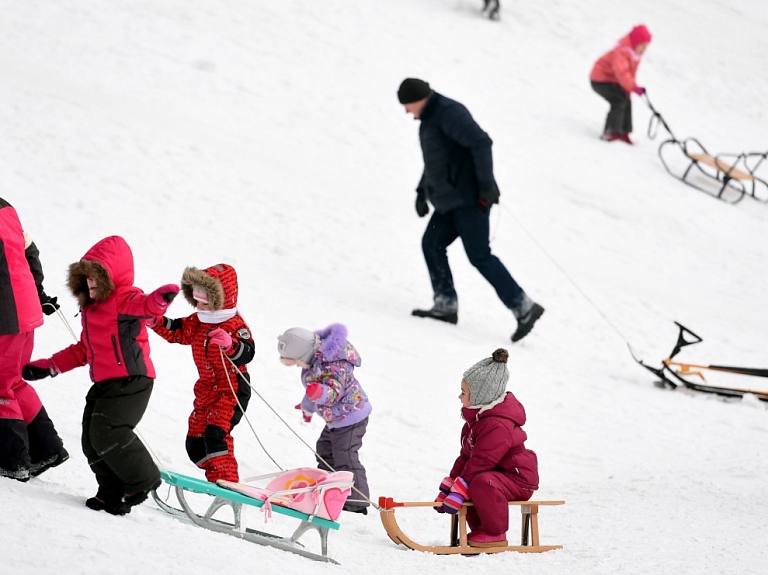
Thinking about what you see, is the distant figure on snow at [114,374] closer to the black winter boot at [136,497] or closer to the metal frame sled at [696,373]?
the black winter boot at [136,497]

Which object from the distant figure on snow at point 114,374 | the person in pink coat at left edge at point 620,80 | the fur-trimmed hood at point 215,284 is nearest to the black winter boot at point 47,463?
the distant figure on snow at point 114,374

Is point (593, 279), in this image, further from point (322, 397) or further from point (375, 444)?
point (322, 397)

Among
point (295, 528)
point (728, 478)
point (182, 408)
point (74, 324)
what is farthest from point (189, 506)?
point (728, 478)

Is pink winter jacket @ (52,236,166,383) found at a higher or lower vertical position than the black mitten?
higher

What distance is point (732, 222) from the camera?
12.2 m

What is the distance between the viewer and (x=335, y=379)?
5121 millimetres

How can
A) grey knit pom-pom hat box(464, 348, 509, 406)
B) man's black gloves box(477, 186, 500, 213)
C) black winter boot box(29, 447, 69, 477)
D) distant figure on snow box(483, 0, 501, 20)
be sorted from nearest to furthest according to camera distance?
black winter boot box(29, 447, 69, 477), grey knit pom-pom hat box(464, 348, 509, 406), man's black gloves box(477, 186, 500, 213), distant figure on snow box(483, 0, 501, 20)

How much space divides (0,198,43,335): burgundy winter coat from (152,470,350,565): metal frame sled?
2.93 feet

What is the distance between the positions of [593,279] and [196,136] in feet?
14.3

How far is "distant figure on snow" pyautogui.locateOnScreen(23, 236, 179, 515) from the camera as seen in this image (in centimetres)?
420

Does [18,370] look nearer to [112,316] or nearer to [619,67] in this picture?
[112,316]

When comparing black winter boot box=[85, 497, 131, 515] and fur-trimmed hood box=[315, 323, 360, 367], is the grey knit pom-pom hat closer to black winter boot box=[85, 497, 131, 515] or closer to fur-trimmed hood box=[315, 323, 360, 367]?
fur-trimmed hood box=[315, 323, 360, 367]

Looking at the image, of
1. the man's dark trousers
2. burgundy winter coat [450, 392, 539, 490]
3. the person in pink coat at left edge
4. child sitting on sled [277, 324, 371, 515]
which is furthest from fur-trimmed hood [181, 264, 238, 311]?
the person in pink coat at left edge

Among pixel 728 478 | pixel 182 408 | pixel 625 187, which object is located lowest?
pixel 182 408
